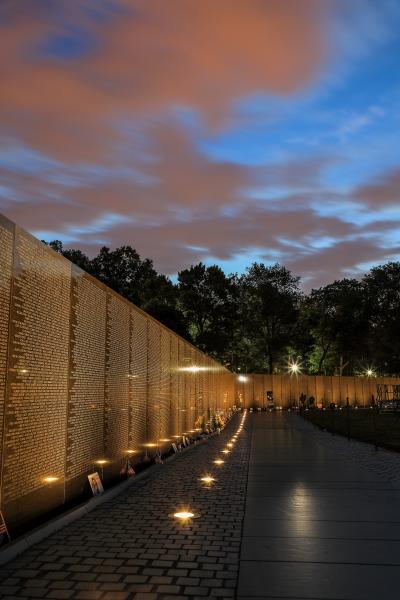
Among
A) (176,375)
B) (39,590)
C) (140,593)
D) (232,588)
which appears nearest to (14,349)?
(39,590)

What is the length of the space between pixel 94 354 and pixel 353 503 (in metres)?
5.30

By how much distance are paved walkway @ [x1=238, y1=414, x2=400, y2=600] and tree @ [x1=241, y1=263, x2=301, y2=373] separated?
62148 mm

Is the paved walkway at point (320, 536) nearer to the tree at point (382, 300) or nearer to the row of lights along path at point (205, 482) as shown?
the row of lights along path at point (205, 482)

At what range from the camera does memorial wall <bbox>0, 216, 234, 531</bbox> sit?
672cm

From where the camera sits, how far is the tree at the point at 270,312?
244ft

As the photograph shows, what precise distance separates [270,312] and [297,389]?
62.4 feet

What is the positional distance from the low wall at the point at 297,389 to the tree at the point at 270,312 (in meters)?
14.8

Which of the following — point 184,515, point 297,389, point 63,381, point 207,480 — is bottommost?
point 207,480

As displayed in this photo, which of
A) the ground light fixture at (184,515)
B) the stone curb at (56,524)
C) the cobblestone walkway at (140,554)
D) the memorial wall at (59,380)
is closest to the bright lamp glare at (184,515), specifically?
the ground light fixture at (184,515)

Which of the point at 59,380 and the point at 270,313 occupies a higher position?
the point at 270,313

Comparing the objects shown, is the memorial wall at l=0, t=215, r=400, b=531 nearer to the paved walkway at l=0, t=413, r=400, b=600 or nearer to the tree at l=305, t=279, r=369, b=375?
the paved walkway at l=0, t=413, r=400, b=600

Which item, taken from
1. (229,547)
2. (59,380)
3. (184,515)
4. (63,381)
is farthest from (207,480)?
(229,547)

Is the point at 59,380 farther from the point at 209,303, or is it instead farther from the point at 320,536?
the point at 209,303

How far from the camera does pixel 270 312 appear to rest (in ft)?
245
